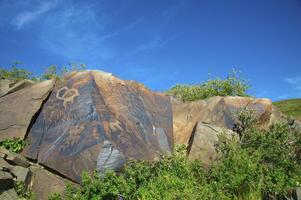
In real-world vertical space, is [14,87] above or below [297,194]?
above

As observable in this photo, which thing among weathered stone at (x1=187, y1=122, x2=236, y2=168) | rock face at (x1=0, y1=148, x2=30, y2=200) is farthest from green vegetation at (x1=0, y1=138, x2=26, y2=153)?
weathered stone at (x1=187, y1=122, x2=236, y2=168)

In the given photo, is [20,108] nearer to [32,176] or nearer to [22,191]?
[32,176]

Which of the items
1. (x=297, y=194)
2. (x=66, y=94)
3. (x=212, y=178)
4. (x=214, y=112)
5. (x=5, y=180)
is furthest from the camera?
(x=214, y=112)

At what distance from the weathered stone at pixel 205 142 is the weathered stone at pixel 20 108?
6167 mm

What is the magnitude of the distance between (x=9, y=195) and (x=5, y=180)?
0.44 m

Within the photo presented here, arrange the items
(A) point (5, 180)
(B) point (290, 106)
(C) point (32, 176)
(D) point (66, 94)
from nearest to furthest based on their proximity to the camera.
Answer: 1. (A) point (5, 180)
2. (C) point (32, 176)
3. (D) point (66, 94)
4. (B) point (290, 106)

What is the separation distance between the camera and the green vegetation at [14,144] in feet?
47.3

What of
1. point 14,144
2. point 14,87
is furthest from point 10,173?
point 14,87

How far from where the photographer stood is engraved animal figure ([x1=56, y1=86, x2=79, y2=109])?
15.7 m

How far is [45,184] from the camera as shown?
42.8 ft

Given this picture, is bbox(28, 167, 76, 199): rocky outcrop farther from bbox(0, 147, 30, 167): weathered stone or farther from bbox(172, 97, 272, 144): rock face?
bbox(172, 97, 272, 144): rock face

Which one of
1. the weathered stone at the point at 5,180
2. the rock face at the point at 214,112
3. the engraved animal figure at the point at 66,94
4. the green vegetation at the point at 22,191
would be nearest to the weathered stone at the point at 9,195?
the weathered stone at the point at 5,180

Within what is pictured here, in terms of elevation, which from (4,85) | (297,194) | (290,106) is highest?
(290,106)

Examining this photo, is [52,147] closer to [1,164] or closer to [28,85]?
[1,164]
